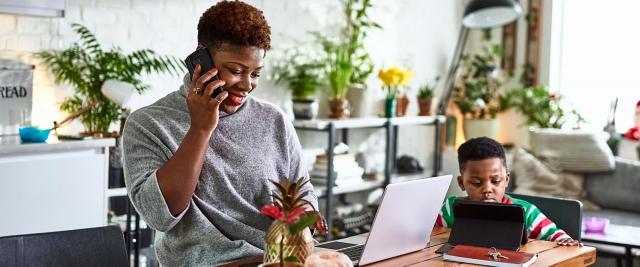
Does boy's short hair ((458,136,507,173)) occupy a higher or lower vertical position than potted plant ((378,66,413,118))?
lower

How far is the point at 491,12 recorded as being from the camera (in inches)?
231

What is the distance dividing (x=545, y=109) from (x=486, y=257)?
429cm

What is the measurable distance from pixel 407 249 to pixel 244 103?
59 centimetres

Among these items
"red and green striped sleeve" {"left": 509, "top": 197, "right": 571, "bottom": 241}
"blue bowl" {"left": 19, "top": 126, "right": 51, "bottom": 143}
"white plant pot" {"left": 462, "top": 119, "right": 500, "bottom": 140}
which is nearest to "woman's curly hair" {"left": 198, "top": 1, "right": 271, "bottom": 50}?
"red and green striped sleeve" {"left": 509, "top": 197, "right": 571, "bottom": 241}

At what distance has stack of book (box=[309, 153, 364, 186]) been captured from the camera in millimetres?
5602

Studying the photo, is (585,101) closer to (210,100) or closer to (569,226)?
(569,226)

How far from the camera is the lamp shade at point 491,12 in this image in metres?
5.71

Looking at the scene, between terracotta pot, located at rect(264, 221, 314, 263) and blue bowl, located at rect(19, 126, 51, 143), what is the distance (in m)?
2.24

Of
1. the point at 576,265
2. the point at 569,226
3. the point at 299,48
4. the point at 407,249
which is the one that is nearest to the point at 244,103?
the point at 407,249

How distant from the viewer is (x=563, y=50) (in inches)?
269

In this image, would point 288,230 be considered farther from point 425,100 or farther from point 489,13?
point 425,100

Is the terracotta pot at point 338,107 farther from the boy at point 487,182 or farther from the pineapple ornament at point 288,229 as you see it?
the pineapple ornament at point 288,229

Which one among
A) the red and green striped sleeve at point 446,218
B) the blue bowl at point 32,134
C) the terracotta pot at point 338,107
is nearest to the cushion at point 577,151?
the terracotta pot at point 338,107

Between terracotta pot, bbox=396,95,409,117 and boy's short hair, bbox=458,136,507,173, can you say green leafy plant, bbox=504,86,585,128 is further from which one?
boy's short hair, bbox=458,136,507,173
